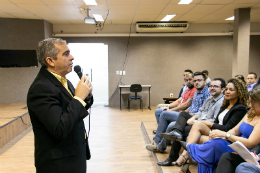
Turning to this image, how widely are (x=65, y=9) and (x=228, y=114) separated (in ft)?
14.3

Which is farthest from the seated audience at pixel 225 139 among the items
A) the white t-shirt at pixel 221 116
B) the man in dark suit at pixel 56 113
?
the man in dark suit at pixel 56 113

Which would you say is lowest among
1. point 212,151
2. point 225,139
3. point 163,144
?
point 163,144

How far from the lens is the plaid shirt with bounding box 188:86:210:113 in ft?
10.7

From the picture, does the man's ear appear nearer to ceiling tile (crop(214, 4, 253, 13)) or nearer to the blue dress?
the blue dress

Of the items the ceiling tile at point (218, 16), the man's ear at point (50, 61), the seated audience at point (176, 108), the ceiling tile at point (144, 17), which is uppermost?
the ceiling tile at point (218, 16)

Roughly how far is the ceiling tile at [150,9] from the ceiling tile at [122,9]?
16cm

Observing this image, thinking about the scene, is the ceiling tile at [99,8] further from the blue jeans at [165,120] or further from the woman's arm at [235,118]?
the woman's arm at [235,118]

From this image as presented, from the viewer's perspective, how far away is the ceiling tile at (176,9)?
4.91 metres

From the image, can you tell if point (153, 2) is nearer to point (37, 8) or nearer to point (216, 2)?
point (216, 2)

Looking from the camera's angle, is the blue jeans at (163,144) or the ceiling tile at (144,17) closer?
the blue jeans at (163,144)

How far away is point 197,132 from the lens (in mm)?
2434

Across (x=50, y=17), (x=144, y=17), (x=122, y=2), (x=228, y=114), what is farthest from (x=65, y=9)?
(x=228, y=114)

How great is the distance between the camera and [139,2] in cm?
455

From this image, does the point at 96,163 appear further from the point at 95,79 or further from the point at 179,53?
the point at 179,53
